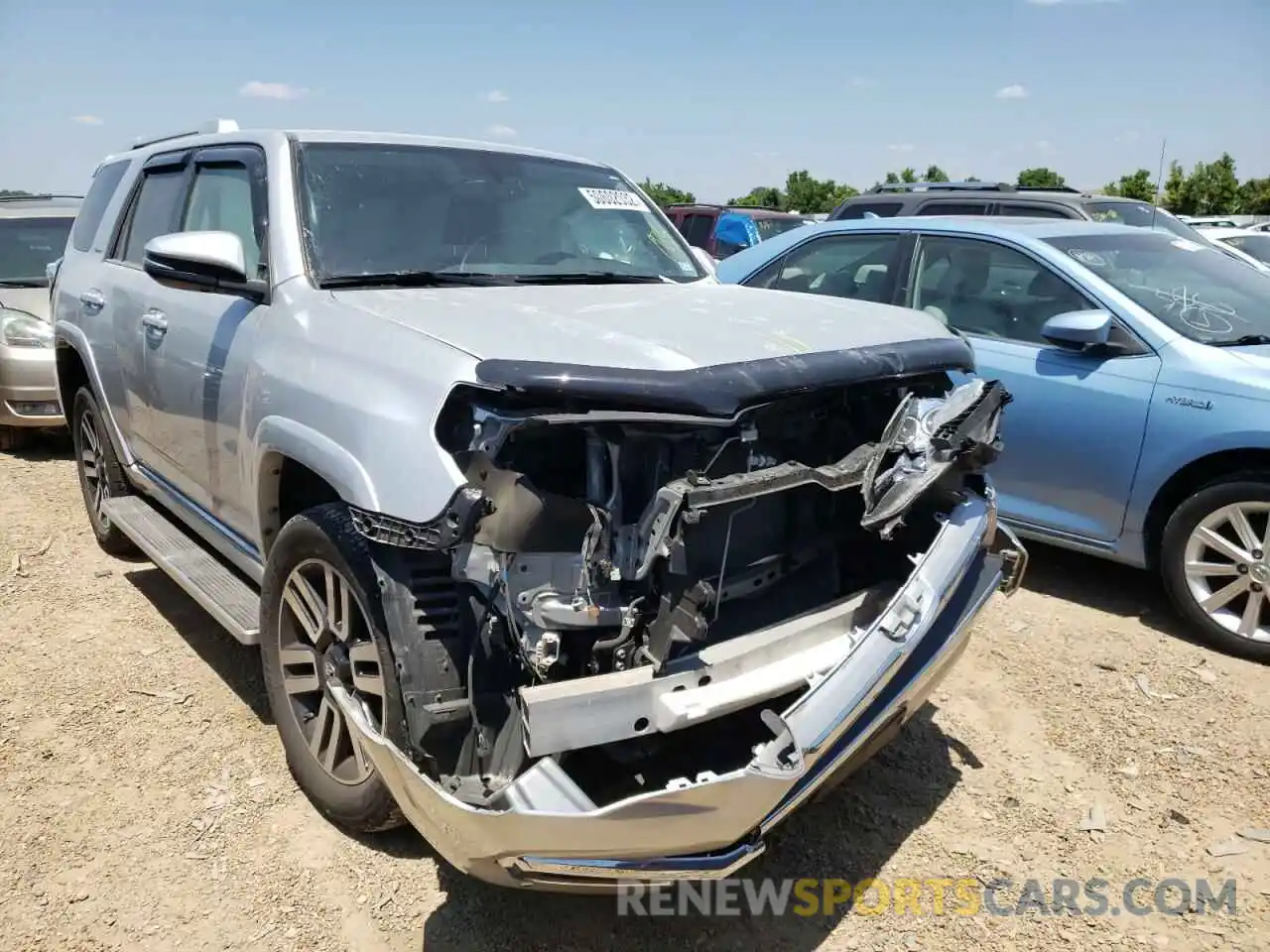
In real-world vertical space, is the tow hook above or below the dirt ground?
above

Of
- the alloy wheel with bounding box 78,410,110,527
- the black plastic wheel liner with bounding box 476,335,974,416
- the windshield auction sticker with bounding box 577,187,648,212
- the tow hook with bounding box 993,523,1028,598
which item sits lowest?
the alloy wheel with bounding box 78,410,110,527

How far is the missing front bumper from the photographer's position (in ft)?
6.17

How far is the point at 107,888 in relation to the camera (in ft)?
8.62

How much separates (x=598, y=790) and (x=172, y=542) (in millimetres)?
2518

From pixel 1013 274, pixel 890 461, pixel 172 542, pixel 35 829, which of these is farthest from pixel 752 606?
pixel 1013 274

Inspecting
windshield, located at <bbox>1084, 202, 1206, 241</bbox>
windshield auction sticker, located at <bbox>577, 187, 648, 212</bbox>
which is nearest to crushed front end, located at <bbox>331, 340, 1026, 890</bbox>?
windshield auction sticker, located at <bbox>577, 187, 648, 212</bbox>

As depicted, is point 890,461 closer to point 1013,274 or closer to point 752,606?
point 752,606

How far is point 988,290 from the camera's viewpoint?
5016 millimetres

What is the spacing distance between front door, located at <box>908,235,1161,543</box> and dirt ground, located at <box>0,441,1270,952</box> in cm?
58

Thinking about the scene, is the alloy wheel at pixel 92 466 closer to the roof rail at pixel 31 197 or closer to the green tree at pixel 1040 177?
the roof rail at pixel 31 197

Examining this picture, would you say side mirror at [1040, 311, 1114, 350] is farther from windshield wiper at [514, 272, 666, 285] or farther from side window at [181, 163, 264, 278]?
side window at [181, 163, 264, 278]

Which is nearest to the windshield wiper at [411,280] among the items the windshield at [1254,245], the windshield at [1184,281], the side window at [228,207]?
the side window at [228,207]

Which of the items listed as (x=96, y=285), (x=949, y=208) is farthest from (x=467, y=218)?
(x=949, y=208)

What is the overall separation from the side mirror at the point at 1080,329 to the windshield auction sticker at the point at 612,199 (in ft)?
6.59
